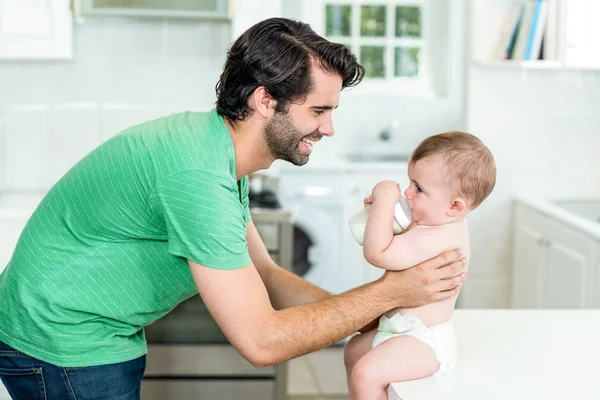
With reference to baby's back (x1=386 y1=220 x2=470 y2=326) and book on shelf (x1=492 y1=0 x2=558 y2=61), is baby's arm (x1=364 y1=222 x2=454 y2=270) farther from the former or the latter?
book on shelf (x1=492 y1=0 x2=558 y2=61)

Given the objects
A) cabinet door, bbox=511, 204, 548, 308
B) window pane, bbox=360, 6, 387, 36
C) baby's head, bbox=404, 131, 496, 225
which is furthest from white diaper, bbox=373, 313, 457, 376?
window pane, bbox=360, 6, 387, 36

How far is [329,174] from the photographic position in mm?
4762

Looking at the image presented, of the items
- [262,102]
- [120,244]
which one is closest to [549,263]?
[262,102]

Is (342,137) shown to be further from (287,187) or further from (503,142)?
(503,142)

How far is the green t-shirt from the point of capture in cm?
169

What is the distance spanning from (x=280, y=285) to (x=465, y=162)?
0.65 m

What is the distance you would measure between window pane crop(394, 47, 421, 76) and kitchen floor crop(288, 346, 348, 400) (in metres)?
1.80

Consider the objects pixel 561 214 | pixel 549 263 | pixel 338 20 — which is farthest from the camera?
pixel 338 20

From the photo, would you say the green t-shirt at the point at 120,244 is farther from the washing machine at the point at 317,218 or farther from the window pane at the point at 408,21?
the window pane at the point at 408,21

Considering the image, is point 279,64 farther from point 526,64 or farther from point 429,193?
point 526,64

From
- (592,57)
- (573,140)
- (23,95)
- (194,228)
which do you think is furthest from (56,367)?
(573,140)

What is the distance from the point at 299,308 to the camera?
181cm

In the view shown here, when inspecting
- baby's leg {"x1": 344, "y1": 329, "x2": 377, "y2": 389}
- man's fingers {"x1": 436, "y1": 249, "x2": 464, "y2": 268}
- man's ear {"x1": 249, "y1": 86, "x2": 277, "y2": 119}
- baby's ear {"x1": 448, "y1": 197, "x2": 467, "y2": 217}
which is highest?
man's ear {"x1": 249, "y1": 86, "x2": 277, "y2": 119}

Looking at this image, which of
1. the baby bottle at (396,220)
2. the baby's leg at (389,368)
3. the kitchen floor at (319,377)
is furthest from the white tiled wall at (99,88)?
the baby's leg at (389,368)
